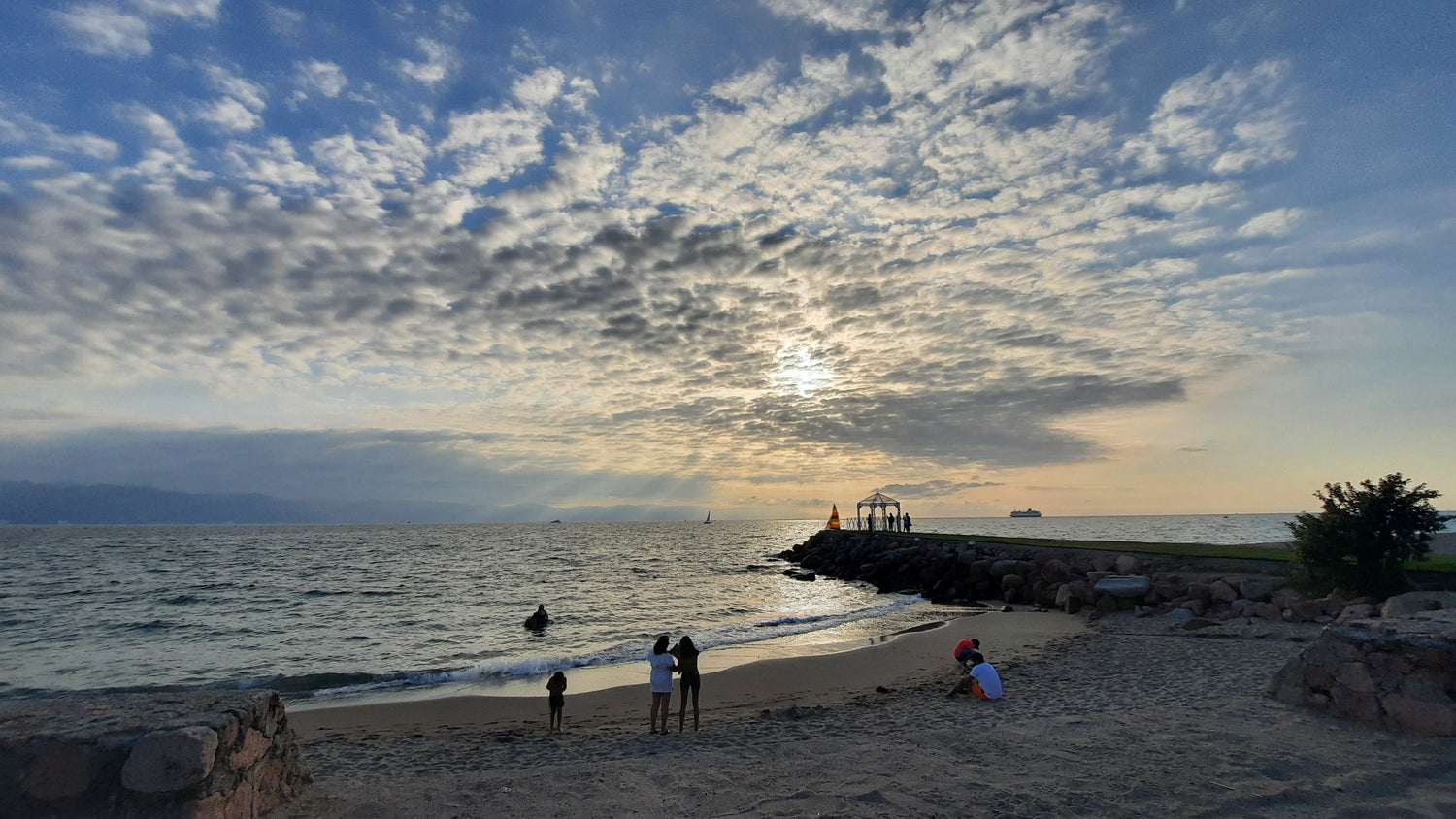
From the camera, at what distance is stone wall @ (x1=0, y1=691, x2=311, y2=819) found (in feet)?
17.4

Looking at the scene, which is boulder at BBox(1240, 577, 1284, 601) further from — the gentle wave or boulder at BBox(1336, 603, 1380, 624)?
the gentle wave

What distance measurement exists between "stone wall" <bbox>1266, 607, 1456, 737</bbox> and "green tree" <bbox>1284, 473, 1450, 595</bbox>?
826 centimetres

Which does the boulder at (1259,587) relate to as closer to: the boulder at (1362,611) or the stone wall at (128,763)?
the boulder at (1362,611)

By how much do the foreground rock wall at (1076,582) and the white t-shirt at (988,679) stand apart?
6.81m

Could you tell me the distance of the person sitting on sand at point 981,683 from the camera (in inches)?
452

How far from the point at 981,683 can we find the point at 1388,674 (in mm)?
5272

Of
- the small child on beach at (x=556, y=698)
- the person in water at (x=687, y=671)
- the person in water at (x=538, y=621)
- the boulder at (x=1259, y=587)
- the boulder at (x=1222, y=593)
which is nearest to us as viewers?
the person in water at (x=687, y=671)

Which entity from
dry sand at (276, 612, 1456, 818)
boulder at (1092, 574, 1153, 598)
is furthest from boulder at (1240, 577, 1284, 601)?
dry sand at (276, 612, 1456, 818)

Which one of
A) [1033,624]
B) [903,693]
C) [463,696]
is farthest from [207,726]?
[1033,624]

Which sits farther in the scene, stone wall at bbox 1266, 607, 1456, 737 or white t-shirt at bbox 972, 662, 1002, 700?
white t-shirt at bbox 972, 662, 1002, 700

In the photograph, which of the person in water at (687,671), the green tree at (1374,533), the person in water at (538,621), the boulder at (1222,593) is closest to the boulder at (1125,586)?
the boulder at (1222,593)

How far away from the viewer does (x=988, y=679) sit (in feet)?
38.0

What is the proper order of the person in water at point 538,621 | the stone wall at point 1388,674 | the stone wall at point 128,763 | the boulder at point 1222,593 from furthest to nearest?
the person in water at point 538,621 < the boulder at point 1222,593 < the stone wall at point 1388,674 < the stone wall at point 128,763

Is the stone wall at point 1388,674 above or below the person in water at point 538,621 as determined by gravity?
above
